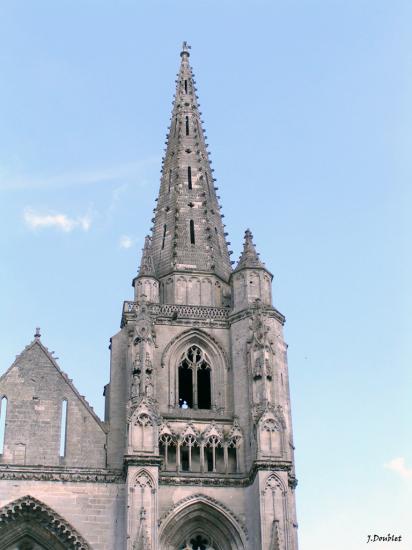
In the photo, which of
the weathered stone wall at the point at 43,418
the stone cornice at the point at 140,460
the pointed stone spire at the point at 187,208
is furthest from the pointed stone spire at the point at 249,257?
the stone cornice at the point at 140,460

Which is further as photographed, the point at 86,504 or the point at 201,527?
the point at 201,527

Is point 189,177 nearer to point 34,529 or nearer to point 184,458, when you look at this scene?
point 184,458

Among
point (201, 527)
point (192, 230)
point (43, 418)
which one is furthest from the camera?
point (192, 230)

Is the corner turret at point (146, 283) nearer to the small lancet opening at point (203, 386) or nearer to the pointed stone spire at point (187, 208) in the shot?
the pointed stone spire at point (187, 208)

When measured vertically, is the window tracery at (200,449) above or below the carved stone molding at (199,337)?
below

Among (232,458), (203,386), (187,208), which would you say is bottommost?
(232,458)

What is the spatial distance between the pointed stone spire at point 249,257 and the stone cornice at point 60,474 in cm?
792

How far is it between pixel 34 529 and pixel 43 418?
3.02 m

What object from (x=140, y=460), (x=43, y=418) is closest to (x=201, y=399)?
(x=140, y=460)

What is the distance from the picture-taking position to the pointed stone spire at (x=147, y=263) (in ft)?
112

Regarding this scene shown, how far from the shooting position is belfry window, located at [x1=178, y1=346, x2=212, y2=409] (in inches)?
1283

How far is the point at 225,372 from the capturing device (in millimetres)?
32469

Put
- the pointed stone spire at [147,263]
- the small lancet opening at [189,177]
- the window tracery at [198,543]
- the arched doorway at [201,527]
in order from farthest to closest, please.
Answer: the small lancet opening at [189,177] < the pointed stone spire at [147,263] < the window tracery at [198,543] < the arched doorway at [201,527]

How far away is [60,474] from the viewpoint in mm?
29406
